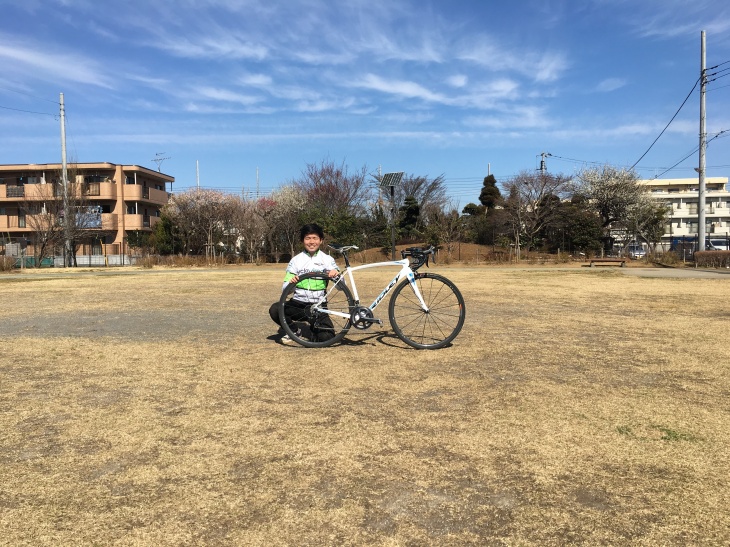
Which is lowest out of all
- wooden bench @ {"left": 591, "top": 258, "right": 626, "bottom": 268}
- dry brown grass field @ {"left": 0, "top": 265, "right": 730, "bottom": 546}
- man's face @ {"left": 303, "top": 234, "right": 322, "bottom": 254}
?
dry brown grass field @ {"left": 0, "top": 265, "right": 730, "bottom": 546}

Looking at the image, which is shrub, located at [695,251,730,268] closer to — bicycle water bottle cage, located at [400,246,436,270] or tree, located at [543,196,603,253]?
tree, located at [543,196,603,253]

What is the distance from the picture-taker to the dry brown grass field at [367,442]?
1.79m

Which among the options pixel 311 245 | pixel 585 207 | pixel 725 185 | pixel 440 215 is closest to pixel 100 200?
pixel 440 215

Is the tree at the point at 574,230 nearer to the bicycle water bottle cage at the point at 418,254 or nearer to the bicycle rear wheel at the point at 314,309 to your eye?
the bicycle water bottle cage at the point at 418,254

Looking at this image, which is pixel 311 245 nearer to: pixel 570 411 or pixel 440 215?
pixel 570 411

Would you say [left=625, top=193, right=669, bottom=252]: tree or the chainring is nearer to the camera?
the chainring

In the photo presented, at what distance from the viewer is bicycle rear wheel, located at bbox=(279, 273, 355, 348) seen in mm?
4820

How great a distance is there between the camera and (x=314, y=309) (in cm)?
482

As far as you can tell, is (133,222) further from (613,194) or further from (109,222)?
(613,194)

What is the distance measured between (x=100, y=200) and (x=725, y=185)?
3221 inches

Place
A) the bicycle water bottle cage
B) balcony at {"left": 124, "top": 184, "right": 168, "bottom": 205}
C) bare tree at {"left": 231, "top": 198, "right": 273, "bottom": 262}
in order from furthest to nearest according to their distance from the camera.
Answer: balcony at {"left": 124, "top": 184, "right": 168, "bottom": 205} < bare tree at {"left": 231, "top": 198, "right": 273, "bottom": 262} < the bicycle water bottle cage

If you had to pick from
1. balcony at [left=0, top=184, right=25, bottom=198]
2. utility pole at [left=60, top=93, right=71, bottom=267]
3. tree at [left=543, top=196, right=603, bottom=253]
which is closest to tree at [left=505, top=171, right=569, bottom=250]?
tree at [left=543, top=196, right=603, bottom=253]

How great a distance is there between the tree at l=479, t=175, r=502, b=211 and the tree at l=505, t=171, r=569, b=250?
Answer: 8.10 metres

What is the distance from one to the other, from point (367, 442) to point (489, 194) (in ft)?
137
